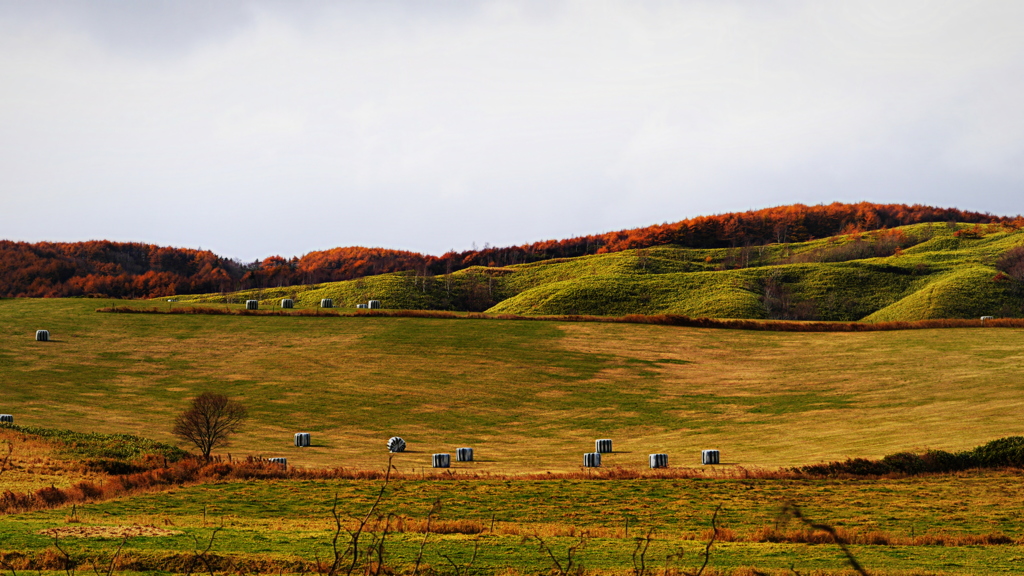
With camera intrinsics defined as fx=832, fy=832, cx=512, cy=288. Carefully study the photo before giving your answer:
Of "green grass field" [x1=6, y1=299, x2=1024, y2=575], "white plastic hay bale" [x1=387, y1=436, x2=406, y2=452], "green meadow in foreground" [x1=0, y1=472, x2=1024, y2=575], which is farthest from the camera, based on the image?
"white plastic hay bale" [x1=387, y1=436, x2=406, y2=452]

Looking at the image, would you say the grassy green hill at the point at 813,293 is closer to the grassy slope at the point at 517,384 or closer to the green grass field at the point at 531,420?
the grassy slope at the point at 517,384

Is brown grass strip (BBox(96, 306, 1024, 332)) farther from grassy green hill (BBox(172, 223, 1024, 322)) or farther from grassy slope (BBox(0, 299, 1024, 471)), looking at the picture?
grassy green hill (BBox(172, 223, 1024, 322))

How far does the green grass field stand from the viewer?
22.1 meters

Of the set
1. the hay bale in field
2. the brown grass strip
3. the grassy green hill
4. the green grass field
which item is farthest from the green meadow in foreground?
the grassy green hill

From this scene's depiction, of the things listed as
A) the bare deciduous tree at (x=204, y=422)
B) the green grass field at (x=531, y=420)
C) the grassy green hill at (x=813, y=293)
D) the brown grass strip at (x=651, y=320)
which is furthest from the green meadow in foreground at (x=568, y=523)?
the grassy green hill at (x=813, y=293)

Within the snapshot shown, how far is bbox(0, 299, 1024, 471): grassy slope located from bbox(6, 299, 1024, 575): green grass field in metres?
0.32

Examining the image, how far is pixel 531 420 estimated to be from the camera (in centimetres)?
6212

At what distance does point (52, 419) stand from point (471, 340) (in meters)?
41.1

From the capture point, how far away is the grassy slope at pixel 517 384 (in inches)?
2047

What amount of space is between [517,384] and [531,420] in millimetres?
10043

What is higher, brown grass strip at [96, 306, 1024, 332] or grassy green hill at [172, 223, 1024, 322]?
grassy green hill at [172, 223, 1024, 322]

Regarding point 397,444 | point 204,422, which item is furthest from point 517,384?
point 204,422

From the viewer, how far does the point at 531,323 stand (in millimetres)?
94562

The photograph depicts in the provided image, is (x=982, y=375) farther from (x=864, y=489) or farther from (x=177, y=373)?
(x=177, y=373)
